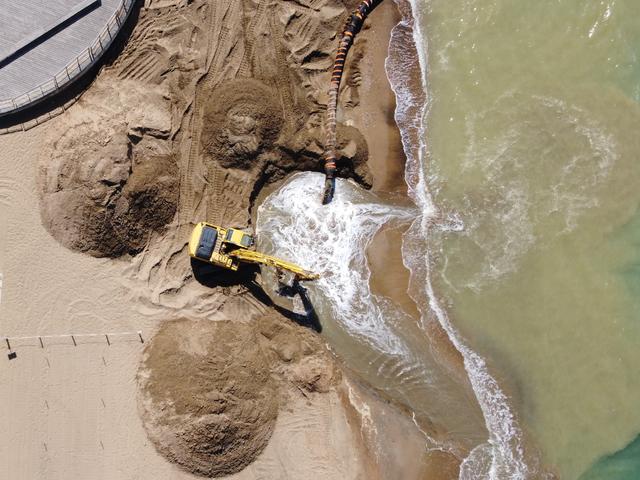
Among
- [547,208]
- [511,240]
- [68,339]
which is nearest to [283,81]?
[511,240]

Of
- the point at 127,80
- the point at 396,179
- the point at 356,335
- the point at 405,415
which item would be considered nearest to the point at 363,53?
the point at 396,179

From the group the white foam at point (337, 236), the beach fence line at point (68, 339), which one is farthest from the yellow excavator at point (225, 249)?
the beach fence line at point (68, 339)

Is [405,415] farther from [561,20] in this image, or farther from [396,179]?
[561,20]

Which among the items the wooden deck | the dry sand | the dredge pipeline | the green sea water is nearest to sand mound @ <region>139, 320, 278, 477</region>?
the dry sand

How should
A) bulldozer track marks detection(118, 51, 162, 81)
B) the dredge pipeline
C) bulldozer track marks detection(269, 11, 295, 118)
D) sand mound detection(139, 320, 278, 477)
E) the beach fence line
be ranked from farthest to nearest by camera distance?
bulldozer track marks detection(269, 11, 295, 118) < the dredge pipeline < bulldozer track marks detection(118, 51, 162, 81) < the beach fence line < sand mound detection(139, 320, 278, 477)

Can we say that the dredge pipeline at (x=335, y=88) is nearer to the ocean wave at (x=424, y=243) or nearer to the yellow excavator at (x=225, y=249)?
the ocean wave at (x=424, y=243)

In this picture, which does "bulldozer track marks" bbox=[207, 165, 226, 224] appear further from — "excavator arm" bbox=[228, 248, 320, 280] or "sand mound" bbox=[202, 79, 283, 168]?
"excavator arm" bbox=[228, 248, 320, 280]

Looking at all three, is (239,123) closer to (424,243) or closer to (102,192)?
(102,192)
